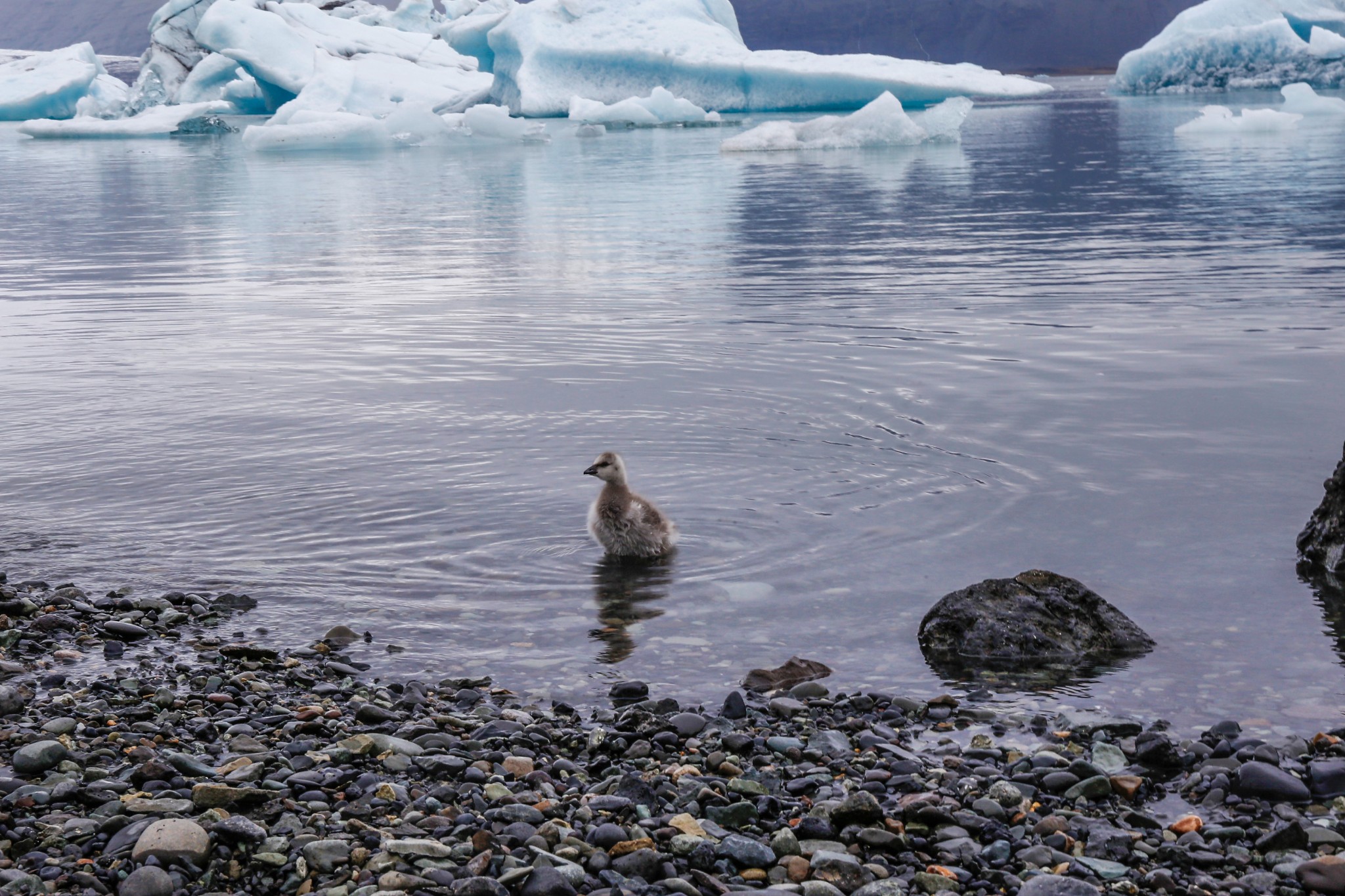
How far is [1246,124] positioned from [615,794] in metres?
45.7

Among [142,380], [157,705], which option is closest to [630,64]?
[142,380]

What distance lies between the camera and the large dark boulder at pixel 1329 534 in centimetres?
625

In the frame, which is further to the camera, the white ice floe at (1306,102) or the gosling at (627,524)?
the white ice floe at (1306,102)

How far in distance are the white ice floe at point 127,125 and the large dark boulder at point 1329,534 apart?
62763 millimetres

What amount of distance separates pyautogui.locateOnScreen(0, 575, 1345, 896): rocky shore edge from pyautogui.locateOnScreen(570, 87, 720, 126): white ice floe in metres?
51.3

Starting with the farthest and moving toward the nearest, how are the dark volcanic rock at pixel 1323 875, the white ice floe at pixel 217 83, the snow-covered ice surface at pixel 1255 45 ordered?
1. the white ice floe at pixel 217 83
2. the snow-covered ice surface at pixel 1255 45
3. the dark volcanic rock at pixel 1323 875

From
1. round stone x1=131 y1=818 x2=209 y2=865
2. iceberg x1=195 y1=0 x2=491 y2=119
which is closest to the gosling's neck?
round stone x1=131 y1=818 x2=209 y2=865

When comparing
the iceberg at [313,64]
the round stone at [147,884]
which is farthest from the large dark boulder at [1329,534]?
the iceberg at [313,64]

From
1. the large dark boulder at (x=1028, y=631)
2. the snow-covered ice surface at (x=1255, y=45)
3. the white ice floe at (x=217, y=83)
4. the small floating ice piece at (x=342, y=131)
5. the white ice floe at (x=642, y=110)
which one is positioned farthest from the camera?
the white ice floe at (x=217, y=83)

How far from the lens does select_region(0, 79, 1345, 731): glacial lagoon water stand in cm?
594

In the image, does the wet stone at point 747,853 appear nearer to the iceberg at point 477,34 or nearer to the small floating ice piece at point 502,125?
the small floating ice piece at point 502,125

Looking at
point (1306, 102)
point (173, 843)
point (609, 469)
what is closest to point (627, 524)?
point (609, 469)

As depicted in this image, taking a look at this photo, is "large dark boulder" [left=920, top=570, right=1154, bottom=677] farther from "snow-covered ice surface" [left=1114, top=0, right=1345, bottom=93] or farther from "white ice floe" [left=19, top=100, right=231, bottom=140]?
"snow-covered ice surface" [left=1114, top=0, right=1345, bottom=93]

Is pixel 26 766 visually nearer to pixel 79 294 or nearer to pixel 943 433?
pixel 943 433
